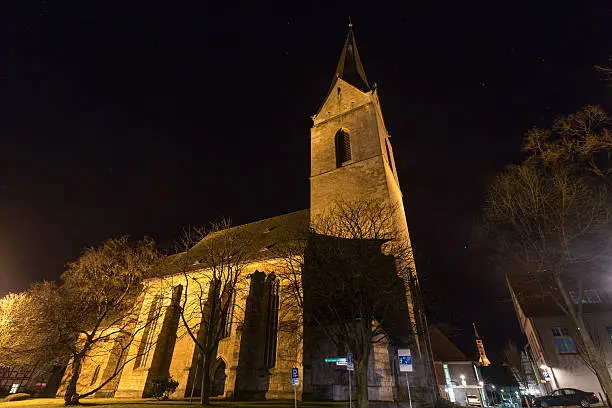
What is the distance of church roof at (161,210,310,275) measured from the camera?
20.8 meters

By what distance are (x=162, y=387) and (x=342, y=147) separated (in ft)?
71.1

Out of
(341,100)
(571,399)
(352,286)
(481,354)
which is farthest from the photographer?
(481,354)

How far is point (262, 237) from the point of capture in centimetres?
2534

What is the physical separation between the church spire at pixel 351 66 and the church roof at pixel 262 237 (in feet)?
48.6

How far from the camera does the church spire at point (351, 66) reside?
31.8m

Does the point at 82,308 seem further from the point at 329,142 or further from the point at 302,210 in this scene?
the point at 329,142

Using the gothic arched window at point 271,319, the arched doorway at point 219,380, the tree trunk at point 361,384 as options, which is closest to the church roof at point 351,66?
the gothic arched window at point 271,319

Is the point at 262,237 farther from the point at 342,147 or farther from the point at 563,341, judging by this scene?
the point at 563,341

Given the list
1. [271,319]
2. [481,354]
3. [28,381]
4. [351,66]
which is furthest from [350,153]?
[481,354]

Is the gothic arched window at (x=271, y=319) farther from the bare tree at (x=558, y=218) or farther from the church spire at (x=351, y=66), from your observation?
the church spire at (x=351, y=66)

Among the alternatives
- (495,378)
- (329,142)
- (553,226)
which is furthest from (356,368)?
(495,378)

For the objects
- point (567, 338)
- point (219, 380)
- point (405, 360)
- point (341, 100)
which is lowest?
point (219, 380)

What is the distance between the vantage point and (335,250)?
1480 cm

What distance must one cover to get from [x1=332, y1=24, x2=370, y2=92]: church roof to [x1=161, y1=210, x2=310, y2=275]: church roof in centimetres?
1491
